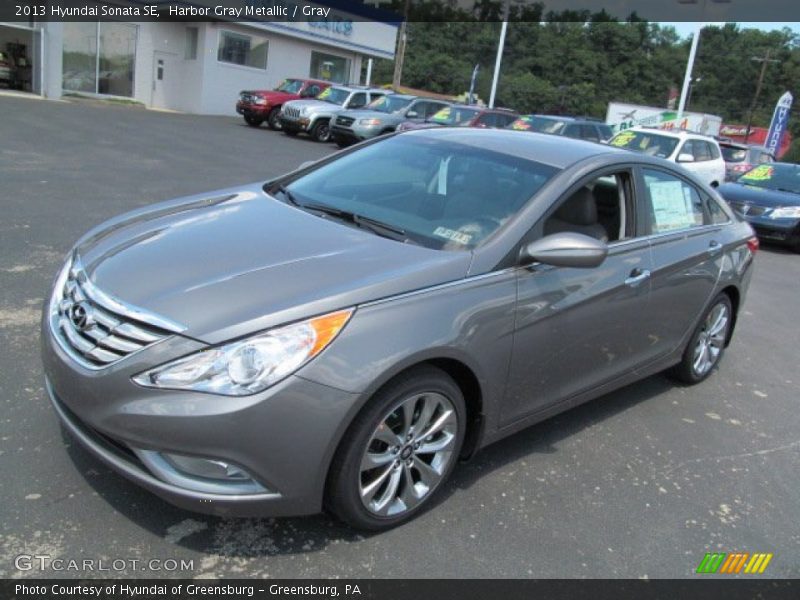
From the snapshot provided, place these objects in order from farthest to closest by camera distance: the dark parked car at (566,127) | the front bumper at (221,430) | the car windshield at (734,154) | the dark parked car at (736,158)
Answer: the car windshield at (734,154)
the dark parked car at (566,127)
the dark parked car at (736,158)
the front bumper at (221,430)

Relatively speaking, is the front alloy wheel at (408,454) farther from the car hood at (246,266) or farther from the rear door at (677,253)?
the rear door at (677,253)

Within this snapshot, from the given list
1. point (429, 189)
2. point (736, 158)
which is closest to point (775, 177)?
point (736, 158)

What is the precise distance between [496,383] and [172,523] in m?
1.48

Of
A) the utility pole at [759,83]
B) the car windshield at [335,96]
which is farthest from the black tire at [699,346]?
the utility pole at [759,83]

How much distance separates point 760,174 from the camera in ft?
43.6

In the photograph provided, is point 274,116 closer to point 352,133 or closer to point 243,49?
point 352,133

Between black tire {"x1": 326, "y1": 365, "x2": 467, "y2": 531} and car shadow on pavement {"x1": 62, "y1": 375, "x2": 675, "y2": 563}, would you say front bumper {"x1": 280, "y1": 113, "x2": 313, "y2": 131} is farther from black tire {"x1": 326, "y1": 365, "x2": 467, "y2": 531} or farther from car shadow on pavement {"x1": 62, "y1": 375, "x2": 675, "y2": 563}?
black tire {"x1": 326, "y1": 365, "x2": 467, "y2": 531}

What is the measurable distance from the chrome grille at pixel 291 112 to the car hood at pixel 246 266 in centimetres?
1840

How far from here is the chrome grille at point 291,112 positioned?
2111cm

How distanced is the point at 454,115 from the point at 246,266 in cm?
1801

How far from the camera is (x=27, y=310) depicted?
15.3 feet

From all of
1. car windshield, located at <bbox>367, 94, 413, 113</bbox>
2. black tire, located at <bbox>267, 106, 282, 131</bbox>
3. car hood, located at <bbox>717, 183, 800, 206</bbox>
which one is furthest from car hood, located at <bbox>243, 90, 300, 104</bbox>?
car hood, located at <bbox>717, 183, 800, 206</bbox>

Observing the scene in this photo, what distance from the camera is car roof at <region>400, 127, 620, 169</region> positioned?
3.73 metres

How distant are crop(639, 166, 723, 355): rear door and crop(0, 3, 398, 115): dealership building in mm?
25326
